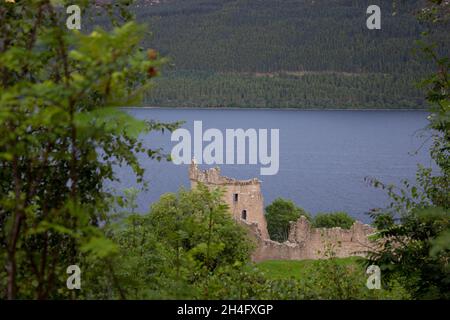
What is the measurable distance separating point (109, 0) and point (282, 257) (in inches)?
1254

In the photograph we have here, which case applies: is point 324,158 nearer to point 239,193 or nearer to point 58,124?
point 239,193

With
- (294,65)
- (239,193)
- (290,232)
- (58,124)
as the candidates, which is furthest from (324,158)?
(58,124)

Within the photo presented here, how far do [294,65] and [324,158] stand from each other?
Answer: 6989 centimetres

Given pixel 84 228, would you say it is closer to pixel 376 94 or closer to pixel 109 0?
pixel 109 0

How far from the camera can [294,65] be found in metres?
172

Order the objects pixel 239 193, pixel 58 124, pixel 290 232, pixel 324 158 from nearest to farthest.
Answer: pixel 58 124 → pixel 290 232 → pixel 239 193 → pixel 324 158

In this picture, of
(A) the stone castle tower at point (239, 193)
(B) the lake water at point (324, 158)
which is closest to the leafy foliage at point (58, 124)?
(B) the lake water at point (324, 158)

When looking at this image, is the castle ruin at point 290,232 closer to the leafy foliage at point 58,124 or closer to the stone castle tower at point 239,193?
the stone castle tower at point 239,193

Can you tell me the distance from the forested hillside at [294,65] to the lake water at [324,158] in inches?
161

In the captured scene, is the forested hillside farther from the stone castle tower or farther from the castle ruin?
the castle ruin

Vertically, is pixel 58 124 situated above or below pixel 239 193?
below

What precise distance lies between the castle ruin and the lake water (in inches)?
208

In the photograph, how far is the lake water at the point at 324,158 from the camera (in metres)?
75.4
